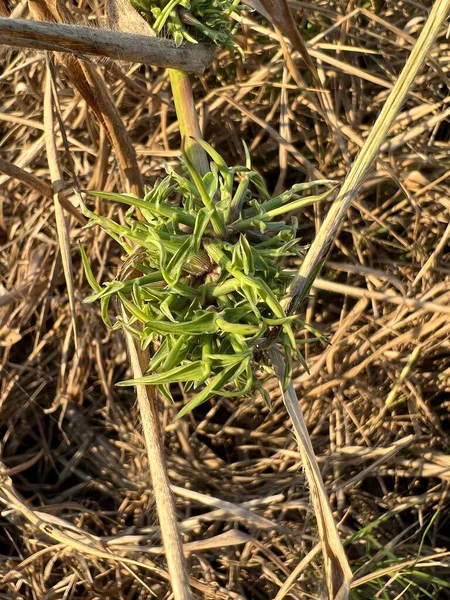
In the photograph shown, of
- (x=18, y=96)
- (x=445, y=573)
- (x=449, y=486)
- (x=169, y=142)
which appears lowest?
(x=445, y=573)

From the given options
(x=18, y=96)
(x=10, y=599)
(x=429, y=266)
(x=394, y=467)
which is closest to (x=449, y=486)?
(x=394, y=467)

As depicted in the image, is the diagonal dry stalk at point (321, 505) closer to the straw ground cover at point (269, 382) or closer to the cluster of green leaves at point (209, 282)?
the cluster of green leaves at point (209, 282)

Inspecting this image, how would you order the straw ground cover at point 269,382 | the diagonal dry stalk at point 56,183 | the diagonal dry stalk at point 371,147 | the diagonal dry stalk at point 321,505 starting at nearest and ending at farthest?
the diagonal dry stalk at point 371,147
the diagonal dry stalk at point 321,505
the diagonal dry stalk at point 56,183
the straw ground cover at point 269,382

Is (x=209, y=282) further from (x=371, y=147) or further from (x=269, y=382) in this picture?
(x=269, y=382)

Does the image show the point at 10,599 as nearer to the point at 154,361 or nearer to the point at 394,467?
the point at 394,467

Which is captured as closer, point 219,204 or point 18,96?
point 219,204

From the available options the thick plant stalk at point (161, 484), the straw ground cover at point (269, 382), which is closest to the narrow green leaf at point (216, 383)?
the thick plant stalk at point (161, 484)

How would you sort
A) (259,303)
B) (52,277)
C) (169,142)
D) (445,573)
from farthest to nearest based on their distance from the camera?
(169,142) → (52,277) → (445,573) → (259,303)
